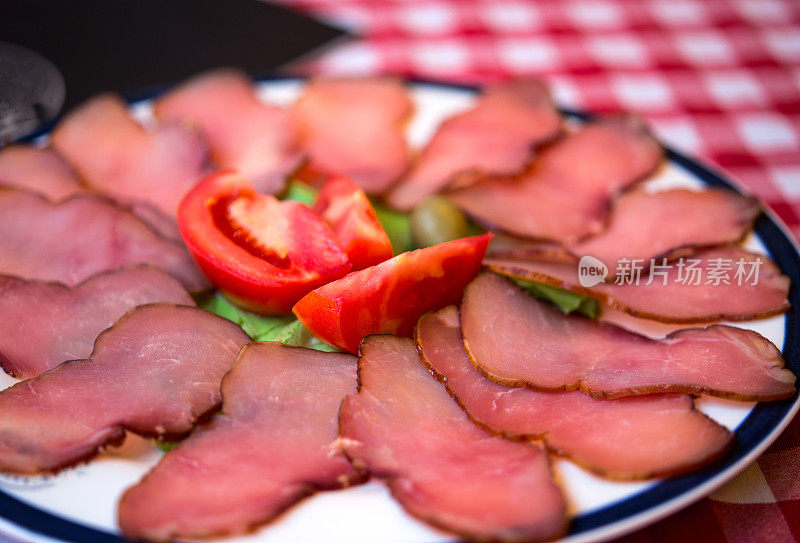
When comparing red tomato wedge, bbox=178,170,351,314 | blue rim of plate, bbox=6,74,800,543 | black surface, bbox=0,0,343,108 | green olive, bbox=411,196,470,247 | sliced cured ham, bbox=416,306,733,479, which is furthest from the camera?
black surface, bbox=0,0,343,108

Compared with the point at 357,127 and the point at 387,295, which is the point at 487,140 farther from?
the point at 387,295

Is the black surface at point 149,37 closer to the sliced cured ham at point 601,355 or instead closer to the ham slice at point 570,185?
the ham slice at point 570,185

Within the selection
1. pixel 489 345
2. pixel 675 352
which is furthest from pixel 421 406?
pixel 675 352

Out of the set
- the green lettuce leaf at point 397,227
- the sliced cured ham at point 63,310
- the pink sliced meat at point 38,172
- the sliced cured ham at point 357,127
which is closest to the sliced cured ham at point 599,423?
the green lettuce leaf at point 397,227

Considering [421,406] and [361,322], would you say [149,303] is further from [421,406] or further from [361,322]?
[421,406]

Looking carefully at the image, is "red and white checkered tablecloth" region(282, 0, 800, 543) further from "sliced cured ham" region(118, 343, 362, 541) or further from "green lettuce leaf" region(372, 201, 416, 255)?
"sliced cured ham" region(118, 343, 362, 541)

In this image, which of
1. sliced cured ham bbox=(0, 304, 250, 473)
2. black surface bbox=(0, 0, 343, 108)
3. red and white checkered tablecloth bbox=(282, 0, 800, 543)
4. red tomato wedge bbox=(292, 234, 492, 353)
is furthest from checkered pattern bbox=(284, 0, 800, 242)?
sliced cured ham bbox=(0, 304, 250, 473)
